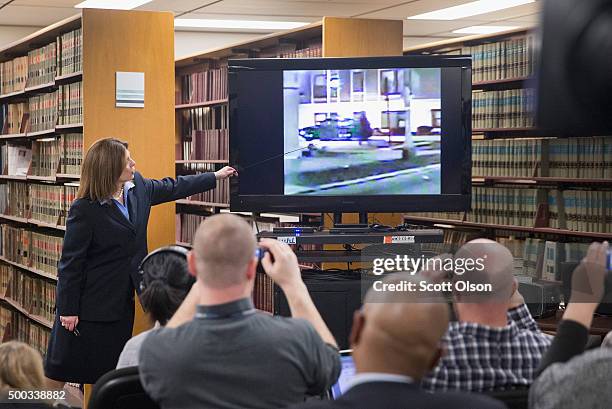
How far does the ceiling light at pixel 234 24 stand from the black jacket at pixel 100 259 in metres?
6.33

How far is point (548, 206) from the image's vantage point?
20.9 ft

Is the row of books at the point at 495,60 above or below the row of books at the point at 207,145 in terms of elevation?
above

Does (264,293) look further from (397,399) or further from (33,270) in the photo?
(397,399)

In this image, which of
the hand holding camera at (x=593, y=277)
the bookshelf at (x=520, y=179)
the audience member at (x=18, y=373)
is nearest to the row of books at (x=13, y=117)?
the bookshelf at (x=520, y=179)

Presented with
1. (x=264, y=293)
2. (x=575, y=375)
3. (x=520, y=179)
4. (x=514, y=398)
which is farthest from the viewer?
(x=520, y=179)

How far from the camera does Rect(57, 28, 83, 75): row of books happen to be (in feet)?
18.7

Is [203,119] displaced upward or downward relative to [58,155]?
upward

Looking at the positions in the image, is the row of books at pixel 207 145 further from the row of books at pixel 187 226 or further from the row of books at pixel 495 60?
the row of books at pixel 495 60

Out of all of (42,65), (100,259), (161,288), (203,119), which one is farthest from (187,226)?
(161,288)

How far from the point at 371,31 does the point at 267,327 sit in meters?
3.52

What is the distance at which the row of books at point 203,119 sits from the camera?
737 cm

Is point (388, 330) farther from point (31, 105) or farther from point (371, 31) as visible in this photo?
point (31, 105)

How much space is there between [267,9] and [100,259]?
5.83 meters

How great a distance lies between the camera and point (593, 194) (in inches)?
238
